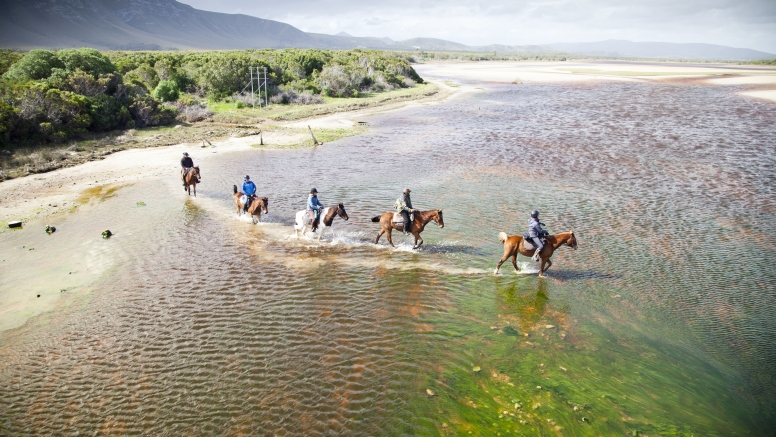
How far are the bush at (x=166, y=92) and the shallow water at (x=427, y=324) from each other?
83.9 ft

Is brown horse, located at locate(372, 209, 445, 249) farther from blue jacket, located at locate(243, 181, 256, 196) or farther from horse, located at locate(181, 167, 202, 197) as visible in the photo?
horse, located at locate(181, 167, 202, 197)

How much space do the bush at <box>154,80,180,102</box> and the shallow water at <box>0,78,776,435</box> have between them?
25568 millimetres

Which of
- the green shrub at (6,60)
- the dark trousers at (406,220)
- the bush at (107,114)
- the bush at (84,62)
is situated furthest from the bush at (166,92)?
the dark trousers at (406,220)

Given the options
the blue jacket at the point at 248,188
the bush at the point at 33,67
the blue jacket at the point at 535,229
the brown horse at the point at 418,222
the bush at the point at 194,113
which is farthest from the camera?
the bush at the point at 194,113

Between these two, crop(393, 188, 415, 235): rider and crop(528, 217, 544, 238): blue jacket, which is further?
crop(393, 188, 415, 235): rider

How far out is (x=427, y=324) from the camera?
11.9 meters

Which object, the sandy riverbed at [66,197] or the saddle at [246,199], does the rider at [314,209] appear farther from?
the sandy riverbed at [66,197]

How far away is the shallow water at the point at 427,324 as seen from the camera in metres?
8.90

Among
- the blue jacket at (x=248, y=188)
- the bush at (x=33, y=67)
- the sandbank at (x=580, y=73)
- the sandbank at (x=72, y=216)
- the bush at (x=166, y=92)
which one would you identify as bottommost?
the sandbank at (x=72, y=216)

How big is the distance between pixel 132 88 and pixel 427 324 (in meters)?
37.6

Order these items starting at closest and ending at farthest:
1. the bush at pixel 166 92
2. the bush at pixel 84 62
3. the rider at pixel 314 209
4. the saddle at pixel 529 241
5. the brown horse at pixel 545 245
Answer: the saddle at pixel 529 241 < the brown horse at pixel 545 245 < the rider at pixel 314 209 < the bush at pixel 84 62 < the bush at pixel 166 92

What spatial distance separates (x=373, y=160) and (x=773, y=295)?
21095 mm

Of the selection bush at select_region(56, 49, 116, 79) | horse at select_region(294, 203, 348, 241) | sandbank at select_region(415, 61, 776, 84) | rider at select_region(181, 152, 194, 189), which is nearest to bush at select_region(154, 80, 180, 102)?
bush at select_region(56, 49, 116, 79)

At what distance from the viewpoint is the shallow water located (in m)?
8.90
